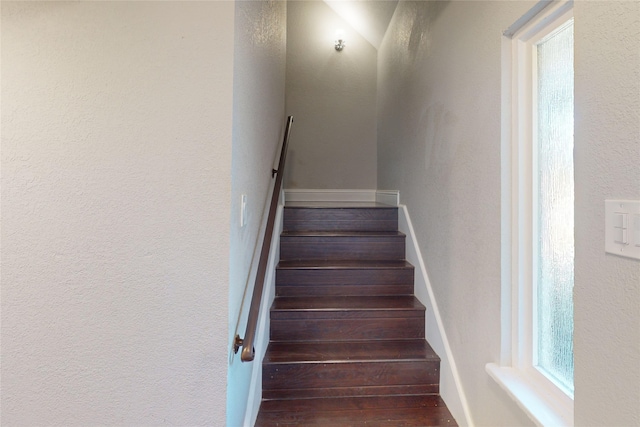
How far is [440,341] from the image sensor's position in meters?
1.71

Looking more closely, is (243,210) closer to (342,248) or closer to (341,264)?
(341,264)

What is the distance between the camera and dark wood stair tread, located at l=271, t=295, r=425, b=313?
1.89 m

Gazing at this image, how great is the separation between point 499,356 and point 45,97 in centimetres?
190

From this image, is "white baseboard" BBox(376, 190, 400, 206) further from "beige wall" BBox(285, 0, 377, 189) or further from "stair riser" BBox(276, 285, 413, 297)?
"stair riser" BBox(276, 285, 413, 297)

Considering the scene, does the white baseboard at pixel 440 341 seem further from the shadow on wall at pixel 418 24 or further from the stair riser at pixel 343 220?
the shadow on wall at pixel 418 24

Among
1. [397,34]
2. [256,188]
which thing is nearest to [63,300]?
[256,188]

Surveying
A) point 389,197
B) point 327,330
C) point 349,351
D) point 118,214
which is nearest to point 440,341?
point 349,351

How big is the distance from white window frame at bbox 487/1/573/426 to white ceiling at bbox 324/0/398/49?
2.13 metres

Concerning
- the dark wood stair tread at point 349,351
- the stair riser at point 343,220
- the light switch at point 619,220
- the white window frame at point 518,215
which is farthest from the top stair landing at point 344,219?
the light switch at point 619,220

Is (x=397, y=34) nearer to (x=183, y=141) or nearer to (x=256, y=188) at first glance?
(x=256, y=188)

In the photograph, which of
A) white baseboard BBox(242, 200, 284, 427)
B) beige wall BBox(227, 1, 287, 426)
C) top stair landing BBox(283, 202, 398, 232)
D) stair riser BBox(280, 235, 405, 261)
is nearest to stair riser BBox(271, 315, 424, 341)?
white baseboard BBox(242, 200, 284, 427)

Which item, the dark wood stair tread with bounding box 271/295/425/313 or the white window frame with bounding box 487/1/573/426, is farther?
the dark wood stair tread with bounding box 271/295/425/313

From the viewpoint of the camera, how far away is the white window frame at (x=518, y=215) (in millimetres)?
1157

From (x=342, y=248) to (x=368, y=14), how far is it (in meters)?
2.46
